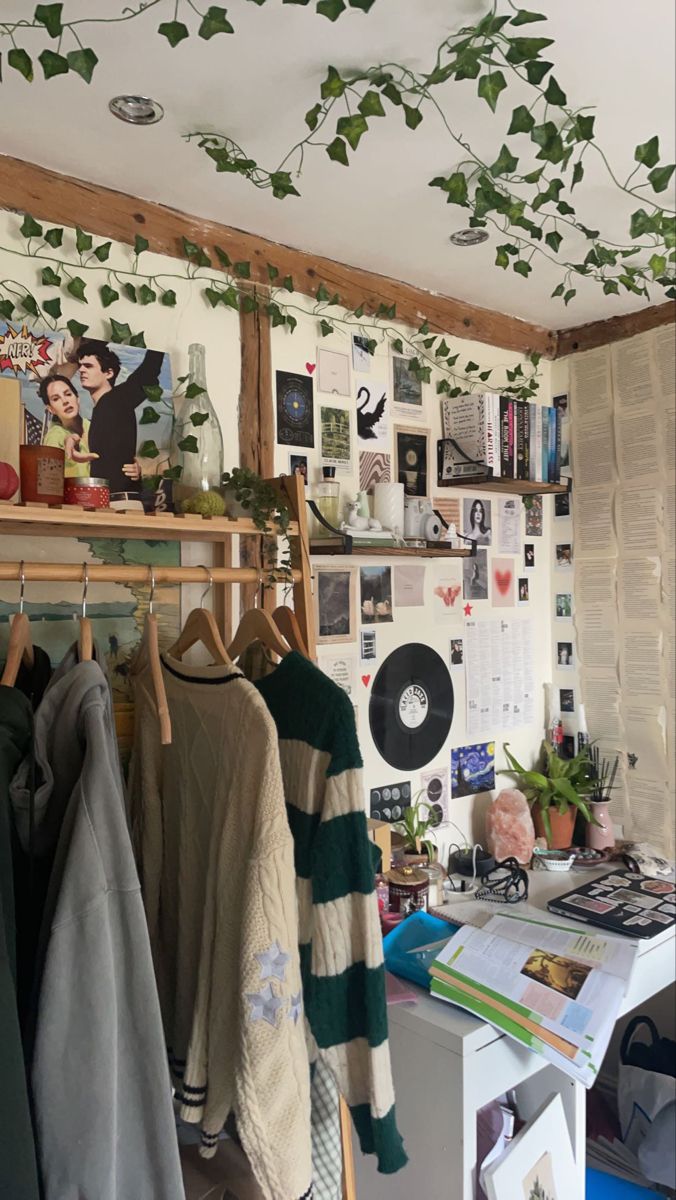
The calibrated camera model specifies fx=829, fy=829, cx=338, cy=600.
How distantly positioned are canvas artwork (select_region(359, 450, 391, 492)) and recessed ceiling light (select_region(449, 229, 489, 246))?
0.54 m

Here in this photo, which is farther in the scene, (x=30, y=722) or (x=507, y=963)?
(x=507, y=963)

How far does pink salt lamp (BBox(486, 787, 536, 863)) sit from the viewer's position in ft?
7.56

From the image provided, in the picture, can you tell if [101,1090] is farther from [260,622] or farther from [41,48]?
[41,48]

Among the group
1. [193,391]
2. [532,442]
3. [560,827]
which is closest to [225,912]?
[193,391]

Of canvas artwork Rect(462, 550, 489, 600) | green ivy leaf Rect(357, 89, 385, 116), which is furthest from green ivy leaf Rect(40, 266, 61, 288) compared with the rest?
canvas artwork Rect(462, 550, 489, 600)

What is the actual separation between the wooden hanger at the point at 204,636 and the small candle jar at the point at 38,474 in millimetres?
296

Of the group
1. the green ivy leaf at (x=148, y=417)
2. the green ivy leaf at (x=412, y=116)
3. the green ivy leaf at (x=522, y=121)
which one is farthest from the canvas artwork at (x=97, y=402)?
the green ivy leaf at (x=522, y=121)

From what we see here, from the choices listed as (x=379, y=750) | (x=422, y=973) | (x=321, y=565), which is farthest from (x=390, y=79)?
(x=422, y=973)

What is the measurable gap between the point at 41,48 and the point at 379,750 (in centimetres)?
162

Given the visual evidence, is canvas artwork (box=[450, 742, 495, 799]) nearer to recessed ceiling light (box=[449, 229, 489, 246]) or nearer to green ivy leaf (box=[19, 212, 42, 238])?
recessed ceiling light (box=[449, 229, 489, 246])

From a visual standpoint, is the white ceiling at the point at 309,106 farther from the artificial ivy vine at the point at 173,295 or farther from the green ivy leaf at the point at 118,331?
the green ivy leaf at the point at 118,331

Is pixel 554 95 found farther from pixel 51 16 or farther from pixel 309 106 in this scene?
pixel 51 16

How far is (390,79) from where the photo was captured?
129cm

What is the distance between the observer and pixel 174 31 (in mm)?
1119
